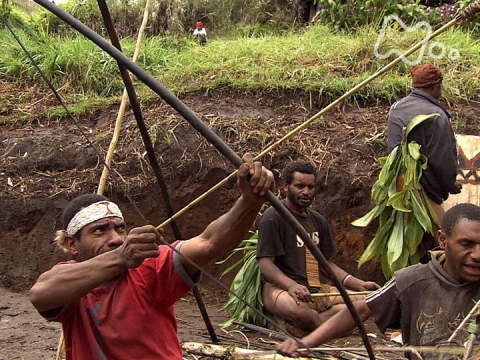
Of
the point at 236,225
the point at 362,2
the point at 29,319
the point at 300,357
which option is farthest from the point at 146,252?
the point at 362,2

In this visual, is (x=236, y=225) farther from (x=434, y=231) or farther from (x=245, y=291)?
(x=434, y=231)

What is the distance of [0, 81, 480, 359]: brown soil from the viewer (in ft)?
21.6

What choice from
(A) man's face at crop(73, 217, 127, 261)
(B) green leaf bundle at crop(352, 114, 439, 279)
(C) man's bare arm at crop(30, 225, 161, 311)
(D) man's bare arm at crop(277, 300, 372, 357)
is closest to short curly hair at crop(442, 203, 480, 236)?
(D) man's bare arm at crop(277, 300, 372, 357)

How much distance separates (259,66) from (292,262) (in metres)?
3.34

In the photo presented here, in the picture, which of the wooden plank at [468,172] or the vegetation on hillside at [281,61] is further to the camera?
the vegetation on hillside at [281,61]

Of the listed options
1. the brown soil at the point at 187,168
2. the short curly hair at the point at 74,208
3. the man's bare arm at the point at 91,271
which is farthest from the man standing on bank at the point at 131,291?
the brown soil at the point at 187,168

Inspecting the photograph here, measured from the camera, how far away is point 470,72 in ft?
25.1

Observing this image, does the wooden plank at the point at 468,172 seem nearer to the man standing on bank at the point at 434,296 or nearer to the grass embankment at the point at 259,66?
the grass embankment at the point at 259,66

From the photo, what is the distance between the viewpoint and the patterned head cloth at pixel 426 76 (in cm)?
561

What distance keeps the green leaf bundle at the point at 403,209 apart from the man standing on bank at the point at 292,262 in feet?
2.19

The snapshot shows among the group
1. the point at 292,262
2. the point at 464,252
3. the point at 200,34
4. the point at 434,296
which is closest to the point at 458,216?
the point at 464,252

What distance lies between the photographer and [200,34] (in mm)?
9922

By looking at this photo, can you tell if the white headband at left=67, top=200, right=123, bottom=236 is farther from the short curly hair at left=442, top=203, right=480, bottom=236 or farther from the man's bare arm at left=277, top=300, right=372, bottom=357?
the short curly hair at left=442, top=203, right=480, bottom=236

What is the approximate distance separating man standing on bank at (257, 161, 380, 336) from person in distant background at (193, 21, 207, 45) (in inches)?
206
